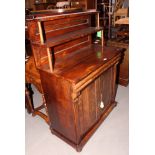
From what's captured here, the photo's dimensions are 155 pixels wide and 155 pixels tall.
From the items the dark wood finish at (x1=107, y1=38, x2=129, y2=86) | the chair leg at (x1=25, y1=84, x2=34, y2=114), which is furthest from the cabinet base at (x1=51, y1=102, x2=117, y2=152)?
the dark wood finish at (x1=107, y1=38, x2=129, y2=86)

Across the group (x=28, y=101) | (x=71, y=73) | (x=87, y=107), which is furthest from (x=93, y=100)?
(x=28, y=101)

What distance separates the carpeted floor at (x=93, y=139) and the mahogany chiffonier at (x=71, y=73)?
3.3 inches

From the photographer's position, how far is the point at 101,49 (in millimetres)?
2127

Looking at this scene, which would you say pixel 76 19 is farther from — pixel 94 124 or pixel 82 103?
pixel 94 124

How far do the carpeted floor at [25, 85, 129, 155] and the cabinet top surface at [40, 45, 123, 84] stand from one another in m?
0.89

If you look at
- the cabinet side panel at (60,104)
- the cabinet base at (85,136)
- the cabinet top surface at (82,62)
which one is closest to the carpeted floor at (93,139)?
the cabinet base at (85,136)

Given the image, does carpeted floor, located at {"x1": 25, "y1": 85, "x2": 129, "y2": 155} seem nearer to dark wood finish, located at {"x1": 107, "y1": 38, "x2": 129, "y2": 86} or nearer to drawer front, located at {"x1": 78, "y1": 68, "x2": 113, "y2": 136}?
drawer front, located at {"x1": 78, "y1": 68, "x2": 113, "y2": 136}

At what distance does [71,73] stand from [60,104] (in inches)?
14.2

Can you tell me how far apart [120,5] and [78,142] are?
4753mm

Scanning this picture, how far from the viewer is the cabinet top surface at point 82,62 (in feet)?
4.93

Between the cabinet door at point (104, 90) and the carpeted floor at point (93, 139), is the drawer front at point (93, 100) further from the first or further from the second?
the carpeted floor at point (93, 139)

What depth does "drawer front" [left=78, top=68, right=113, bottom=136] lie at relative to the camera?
1705mm
